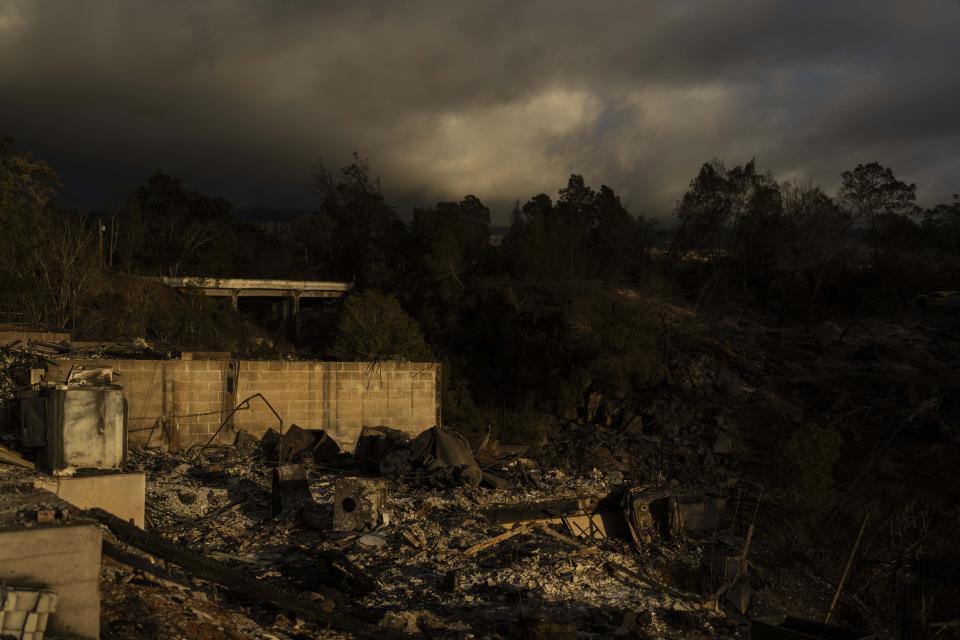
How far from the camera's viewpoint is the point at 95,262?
23.2 metres

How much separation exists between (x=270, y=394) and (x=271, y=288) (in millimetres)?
19121

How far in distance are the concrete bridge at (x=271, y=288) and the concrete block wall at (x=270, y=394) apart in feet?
54.0

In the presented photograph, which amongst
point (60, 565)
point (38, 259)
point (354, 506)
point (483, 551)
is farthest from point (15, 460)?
point (38, 259)

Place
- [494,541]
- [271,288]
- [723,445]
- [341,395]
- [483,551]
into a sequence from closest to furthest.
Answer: [483,551] → [494,541] → [341,395] → [723,445] → [271,288]

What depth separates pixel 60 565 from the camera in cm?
393

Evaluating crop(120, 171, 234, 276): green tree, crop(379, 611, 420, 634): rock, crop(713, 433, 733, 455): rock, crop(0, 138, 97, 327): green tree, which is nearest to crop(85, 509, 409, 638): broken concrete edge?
crop(379, 611, 420, 634): rock

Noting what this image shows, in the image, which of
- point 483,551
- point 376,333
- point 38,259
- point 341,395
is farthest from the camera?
point 376,333

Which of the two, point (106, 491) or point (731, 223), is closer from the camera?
point (106, 491)

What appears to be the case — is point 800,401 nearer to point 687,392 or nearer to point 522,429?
point 687,392

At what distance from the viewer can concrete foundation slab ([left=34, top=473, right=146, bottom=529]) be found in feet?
19.3

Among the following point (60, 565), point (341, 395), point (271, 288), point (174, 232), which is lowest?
point (341, 395)

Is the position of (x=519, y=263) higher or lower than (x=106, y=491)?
higher

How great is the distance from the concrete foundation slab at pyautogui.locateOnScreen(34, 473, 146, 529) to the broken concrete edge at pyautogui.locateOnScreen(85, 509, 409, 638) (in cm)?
104

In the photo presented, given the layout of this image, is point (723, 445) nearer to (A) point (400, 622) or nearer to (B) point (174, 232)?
(A) point (400, 622)
